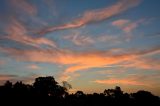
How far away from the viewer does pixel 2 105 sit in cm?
10006

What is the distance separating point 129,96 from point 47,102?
75.6 metres

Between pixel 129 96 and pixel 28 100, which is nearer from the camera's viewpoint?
pixel 28 100

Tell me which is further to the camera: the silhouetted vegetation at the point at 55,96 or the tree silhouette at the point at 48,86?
the tree silhouette at the point at 48,86

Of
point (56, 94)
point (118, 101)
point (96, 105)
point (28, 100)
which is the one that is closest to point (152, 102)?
point (118, 101)

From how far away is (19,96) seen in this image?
10806cm

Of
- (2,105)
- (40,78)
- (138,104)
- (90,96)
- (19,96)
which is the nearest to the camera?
(2,105)

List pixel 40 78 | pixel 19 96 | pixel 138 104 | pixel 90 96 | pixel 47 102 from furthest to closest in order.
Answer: pixel 90 96 < pixel 138 104 < pixel 40 78 < pixel 47 102 < pixel 19 96

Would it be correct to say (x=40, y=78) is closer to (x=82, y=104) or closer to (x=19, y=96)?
(x=82, y=104)

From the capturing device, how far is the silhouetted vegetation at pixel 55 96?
10838cm

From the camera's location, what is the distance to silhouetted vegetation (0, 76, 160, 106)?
356ft

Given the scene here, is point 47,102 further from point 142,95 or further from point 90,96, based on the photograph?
point 142,95

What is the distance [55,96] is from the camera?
6063 inches

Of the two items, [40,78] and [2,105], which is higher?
[40,78]

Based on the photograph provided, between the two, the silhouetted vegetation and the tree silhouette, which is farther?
the tree silhouette
